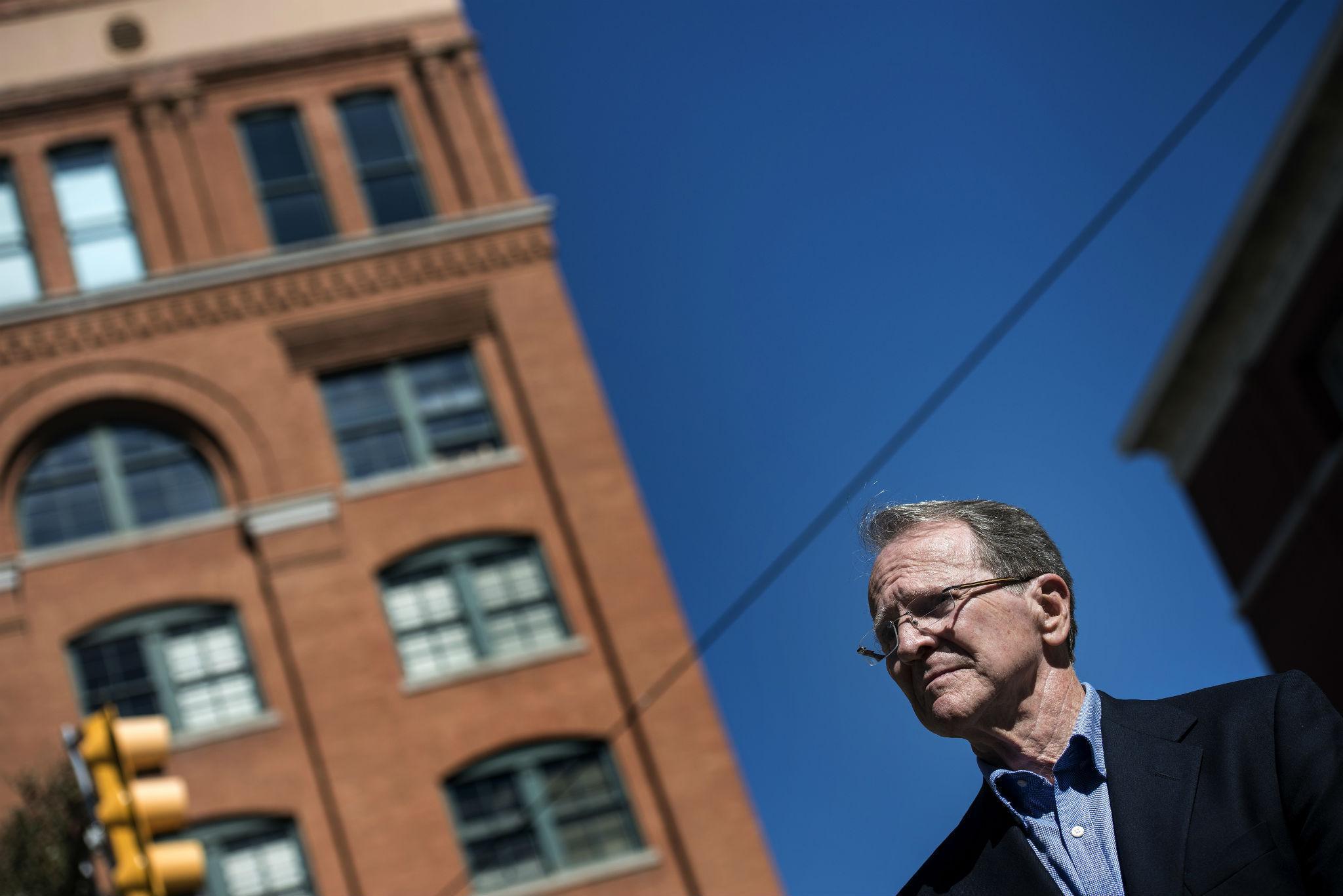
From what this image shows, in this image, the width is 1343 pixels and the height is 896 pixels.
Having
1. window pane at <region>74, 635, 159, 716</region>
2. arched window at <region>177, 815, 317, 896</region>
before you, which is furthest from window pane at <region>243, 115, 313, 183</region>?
arched window at <region>177, 815, 317, 896</region>

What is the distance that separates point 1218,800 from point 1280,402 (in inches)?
63.9

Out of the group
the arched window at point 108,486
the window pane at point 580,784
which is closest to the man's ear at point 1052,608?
the window pane at point 580,784

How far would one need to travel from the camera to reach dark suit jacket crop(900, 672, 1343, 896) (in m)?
2.91

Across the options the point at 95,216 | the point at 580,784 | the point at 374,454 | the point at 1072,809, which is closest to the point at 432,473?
the point at 374,454

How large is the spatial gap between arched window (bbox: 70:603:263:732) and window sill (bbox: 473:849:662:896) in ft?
12.0

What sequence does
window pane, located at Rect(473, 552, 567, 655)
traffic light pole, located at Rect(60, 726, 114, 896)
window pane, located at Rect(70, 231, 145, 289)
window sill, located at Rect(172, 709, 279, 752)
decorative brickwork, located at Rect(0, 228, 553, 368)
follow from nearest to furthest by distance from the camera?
1. traffic light pole, located at Rect(60, 726, 114, 896)
2. window sill, located at Rect(172, 709, 279, 752)
3. window pane, located at Rect(473, 552, 567, 655)
4. decorative brickwork, located at Rect(0, 228, 553, 368)
5. window pane, located at Rect(70, 231, 145, 289)

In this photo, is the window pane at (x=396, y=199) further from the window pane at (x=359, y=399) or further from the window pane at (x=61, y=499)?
the window pane at (x=61, y=499)

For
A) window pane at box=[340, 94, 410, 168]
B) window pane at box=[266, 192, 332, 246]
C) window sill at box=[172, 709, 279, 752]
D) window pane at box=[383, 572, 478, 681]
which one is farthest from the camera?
window pane at box=[340, 94, 410, 168]

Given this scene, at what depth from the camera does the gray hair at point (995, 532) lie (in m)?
3.29

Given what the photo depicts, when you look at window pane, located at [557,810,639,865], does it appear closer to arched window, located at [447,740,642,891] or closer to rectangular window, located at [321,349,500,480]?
arched window, located at [447,740,642,891]

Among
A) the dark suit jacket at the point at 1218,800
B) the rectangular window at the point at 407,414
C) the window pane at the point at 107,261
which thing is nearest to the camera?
the dark suit jacket at the point at 1218,800

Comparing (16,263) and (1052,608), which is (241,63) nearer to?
(16,263)

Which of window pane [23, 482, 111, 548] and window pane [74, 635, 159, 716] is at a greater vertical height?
window pane [23, 482, 111, 548]

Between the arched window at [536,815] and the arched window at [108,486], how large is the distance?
4829mm
